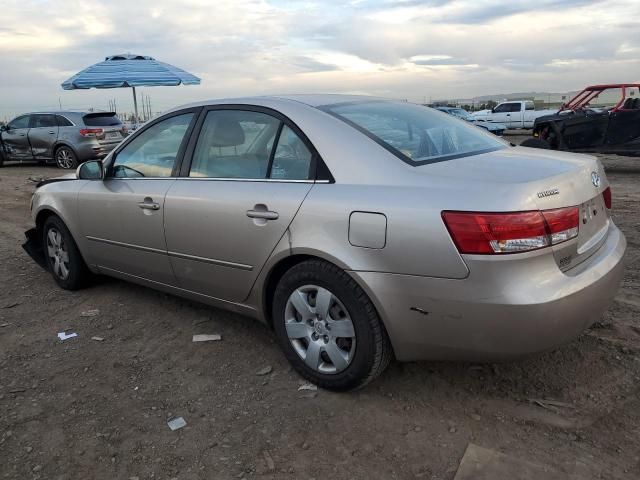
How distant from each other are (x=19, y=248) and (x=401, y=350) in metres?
5.29

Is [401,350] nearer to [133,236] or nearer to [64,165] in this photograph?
[133,236]

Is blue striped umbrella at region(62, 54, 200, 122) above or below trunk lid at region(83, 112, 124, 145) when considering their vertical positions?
above

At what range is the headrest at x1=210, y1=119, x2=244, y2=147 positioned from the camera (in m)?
3.41

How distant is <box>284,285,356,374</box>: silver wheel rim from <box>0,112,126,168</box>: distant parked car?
11765mm

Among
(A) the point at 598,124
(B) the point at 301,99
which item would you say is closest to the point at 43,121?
(B) the point at 301,99

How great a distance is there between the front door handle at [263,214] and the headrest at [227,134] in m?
0.57

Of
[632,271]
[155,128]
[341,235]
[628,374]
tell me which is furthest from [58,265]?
[632,271]

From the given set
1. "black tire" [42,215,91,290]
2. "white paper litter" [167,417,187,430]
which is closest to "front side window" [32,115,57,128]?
"black tire" [42,215,91,290]

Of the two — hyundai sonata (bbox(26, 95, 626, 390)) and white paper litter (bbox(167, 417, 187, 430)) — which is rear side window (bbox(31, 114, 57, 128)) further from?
white paper litter (bbox(167, 417, 187, 430))

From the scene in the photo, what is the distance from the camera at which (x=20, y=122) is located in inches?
570

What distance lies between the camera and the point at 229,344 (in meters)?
3.62

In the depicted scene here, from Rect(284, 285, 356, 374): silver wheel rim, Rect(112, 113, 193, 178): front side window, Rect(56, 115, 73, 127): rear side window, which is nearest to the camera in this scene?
Rect(284, 285, 356, 374): silver wheel rim

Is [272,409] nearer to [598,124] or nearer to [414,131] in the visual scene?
[414,131]

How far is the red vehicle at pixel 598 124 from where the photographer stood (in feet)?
35.2
